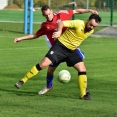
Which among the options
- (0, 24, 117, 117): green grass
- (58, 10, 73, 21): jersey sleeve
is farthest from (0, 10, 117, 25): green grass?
(58, 10, 73, 21): jersey sleeve

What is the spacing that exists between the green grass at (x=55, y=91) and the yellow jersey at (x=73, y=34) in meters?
1.11

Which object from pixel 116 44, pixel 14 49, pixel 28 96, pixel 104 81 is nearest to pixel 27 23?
pixel 116 44

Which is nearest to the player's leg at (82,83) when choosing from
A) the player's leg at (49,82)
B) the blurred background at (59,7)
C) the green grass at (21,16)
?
the player's leg at (49,82)

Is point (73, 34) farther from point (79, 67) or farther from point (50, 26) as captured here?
point (50, 26)

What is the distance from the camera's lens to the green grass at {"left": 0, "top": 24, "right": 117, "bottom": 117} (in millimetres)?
8969

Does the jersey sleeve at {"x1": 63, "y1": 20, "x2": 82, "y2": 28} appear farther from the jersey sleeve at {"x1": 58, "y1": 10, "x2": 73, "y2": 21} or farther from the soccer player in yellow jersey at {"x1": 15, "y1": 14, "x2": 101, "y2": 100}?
the jersey sleeve at {"x1": 58, "y1": 10, "x2": 73, "y2": 21}

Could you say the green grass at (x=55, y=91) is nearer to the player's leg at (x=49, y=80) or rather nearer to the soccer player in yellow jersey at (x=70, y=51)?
the player's leg at (x=49, y=80)

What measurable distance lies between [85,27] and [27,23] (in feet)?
66.9

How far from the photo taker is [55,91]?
37.9ft

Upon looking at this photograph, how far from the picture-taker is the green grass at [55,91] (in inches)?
353

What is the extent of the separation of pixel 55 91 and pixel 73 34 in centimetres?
169

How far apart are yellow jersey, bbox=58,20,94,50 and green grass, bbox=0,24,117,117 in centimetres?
111

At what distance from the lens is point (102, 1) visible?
148ft

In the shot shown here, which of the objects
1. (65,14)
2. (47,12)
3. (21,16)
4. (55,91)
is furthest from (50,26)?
(21,16)
